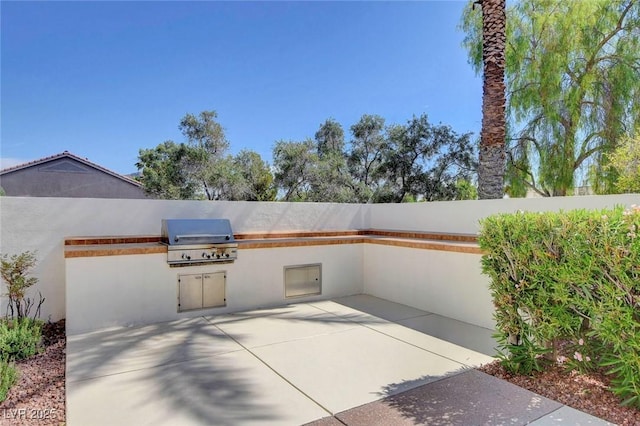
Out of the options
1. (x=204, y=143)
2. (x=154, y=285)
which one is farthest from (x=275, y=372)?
(x=204, y=143)

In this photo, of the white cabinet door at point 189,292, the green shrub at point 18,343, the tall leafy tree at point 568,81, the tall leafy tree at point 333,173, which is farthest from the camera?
the tall leafy tree at point 333,173

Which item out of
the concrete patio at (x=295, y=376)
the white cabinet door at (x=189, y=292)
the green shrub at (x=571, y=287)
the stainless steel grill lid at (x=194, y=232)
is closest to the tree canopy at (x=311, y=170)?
the stainless steel grill lid at (x=194, y=232)

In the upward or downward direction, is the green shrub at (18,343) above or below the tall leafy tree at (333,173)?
below

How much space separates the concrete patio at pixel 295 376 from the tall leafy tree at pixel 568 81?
29.0 feet

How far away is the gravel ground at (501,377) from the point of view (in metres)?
2.76

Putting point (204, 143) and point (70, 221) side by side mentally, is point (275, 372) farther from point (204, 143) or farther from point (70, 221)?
point (204, 143)

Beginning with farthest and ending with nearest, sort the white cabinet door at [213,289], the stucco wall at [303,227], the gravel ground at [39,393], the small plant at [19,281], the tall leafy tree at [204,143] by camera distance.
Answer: the tall leafy tree at [204,143] < the white cabinet door at [213,289] < the stucco wall at [303,227] < the small plant at [19,281] < the gravel ground at [39,393]

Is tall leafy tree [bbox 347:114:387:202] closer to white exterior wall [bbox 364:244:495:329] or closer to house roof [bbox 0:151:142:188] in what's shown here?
white exterior wall [bbox 364:244:495:329]

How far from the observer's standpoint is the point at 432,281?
598 centimetres

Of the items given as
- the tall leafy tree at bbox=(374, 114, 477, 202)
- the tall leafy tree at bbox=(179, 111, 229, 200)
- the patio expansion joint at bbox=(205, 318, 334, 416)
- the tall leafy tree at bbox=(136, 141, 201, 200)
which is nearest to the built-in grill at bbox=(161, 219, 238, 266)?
the patio expansion joint at bbox=(205, 318, 334, 416)

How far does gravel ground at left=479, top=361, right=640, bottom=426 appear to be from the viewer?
273 cm

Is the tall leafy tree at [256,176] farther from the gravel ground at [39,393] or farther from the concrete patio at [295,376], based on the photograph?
the gravel ground at [39,393]

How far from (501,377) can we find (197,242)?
430cm

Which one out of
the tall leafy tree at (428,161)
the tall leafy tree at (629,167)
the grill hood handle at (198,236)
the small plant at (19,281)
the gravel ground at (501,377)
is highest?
the tall leafy tree at (428,161)
